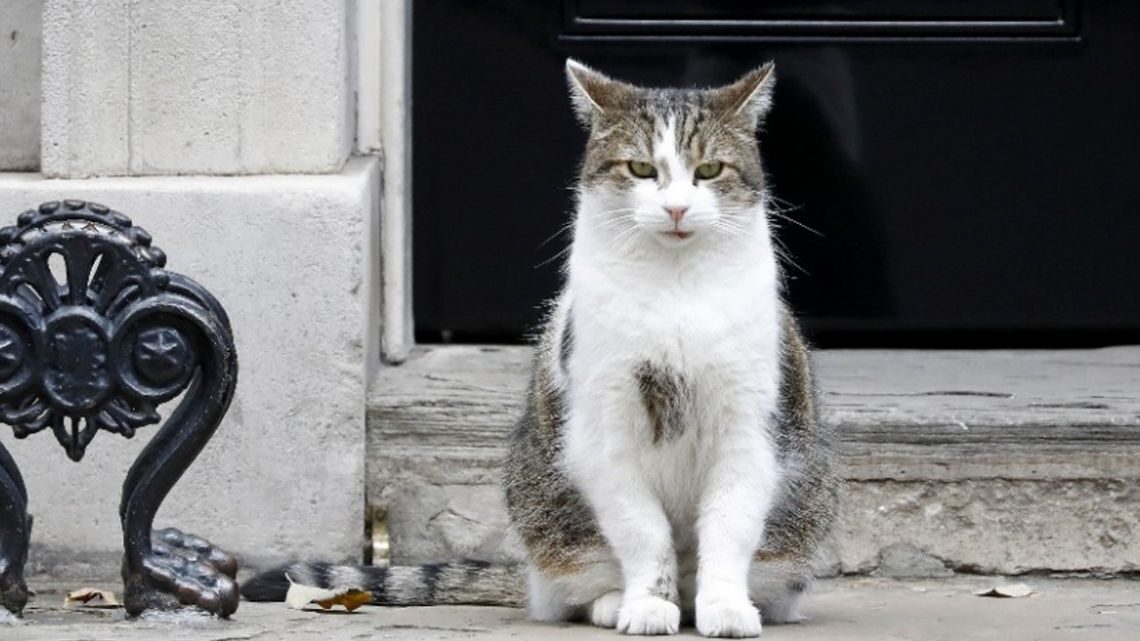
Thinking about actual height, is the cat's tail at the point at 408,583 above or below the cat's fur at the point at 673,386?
below

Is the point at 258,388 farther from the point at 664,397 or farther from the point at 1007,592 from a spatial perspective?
the point at 1007,592

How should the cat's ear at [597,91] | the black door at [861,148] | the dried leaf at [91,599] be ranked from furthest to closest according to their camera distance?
the black door at [861,148], the dried leaf at [91,599], the cat's ear at [597,91]

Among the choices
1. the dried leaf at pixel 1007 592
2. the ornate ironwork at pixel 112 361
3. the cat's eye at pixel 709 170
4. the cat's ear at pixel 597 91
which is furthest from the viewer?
the dried leaf at pixel 1007 592

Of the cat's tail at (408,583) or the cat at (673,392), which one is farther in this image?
the cat's tail at (408,583)

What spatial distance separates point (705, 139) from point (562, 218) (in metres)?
1.67

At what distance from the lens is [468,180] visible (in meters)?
5.50

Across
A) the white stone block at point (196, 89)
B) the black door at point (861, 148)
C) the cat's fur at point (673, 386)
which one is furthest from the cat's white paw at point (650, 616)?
the black door at point (861, 148)

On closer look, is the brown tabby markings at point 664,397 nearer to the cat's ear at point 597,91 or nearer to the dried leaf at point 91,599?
the cat's ear at point 597,91

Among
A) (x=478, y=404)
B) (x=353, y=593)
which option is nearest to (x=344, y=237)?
(x=478, y=404)

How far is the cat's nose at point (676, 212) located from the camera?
150 inches

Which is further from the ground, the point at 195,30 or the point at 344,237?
the point at 195,30

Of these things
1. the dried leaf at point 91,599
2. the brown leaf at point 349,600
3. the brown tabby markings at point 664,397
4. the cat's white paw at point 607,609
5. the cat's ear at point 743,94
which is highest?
the cat's ear at point 743,94

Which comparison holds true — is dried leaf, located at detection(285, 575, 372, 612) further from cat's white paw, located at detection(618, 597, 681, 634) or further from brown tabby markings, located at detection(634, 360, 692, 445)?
brown tabby markings, located at detection(634, 360, 692, 445)

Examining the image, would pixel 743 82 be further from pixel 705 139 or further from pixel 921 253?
pixel 921 253
